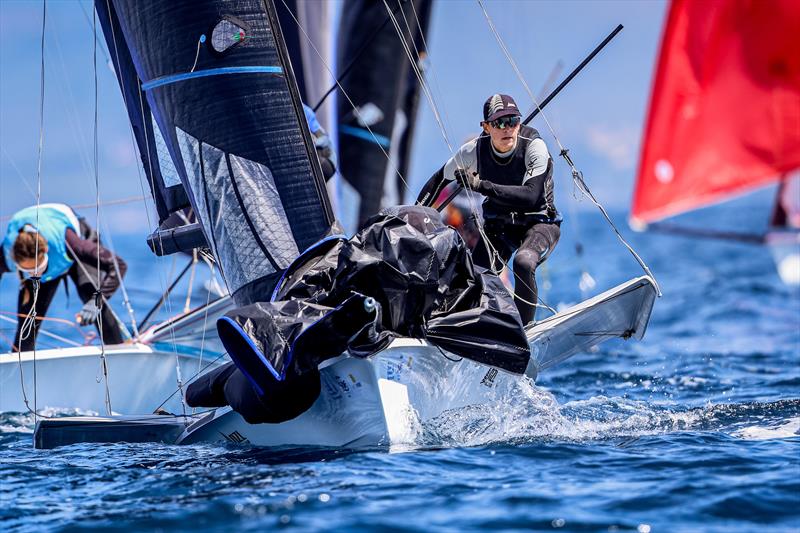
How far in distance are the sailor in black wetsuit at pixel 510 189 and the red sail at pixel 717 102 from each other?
25.2 inches

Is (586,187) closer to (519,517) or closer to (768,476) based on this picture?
(768,476)

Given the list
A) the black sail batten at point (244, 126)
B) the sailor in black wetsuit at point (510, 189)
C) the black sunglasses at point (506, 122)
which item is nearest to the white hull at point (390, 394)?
the sailor in black wetsuit at point (510, 189)

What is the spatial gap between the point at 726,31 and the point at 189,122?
2.66m

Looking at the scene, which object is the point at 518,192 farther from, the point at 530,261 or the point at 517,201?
the point at 530,261

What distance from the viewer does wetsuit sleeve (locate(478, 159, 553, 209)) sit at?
17.3 ft

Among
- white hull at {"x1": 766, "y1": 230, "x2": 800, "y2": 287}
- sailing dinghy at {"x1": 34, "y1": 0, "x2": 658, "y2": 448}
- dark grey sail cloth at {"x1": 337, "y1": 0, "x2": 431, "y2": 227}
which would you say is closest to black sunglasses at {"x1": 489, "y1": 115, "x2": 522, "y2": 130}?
sailing dinghy at {"x1": 34, "y1": 0, "x2": 658, "y2": 448}

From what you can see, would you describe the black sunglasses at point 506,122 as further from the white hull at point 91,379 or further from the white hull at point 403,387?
the white hull at point 91,379

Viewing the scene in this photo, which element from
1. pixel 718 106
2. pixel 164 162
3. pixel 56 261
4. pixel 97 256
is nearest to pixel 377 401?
pixel 718 106

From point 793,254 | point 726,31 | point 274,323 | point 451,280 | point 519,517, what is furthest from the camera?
point 726,31

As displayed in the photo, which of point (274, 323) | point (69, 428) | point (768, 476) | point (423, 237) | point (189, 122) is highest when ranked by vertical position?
point (189, 122)

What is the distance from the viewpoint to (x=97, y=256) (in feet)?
23.2

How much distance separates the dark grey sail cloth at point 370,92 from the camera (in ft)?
37.8

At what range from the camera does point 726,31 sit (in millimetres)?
4957

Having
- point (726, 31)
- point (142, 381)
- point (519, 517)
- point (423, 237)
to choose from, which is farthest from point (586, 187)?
point (142, 381)
